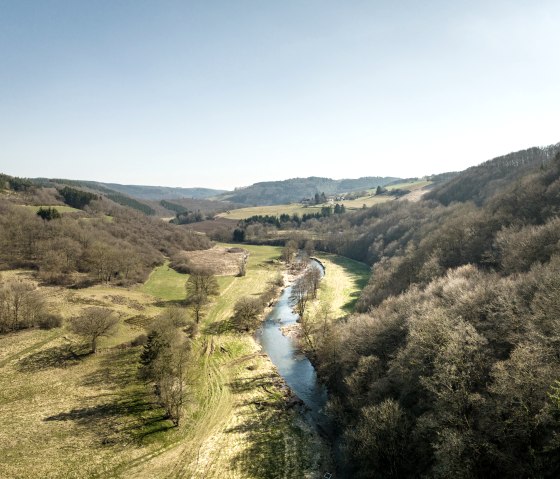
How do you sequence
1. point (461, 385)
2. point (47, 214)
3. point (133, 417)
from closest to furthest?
1. point (461, 385)
2. point (133, 417)
3. point (47, 214)

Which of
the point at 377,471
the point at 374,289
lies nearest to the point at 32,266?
the point at 374,289

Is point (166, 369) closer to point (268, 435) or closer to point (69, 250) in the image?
point (268, 435)

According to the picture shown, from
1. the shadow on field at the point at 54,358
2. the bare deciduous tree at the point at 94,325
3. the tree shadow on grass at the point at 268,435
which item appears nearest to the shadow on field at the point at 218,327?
the bare deciduous tree at the point at 94,325

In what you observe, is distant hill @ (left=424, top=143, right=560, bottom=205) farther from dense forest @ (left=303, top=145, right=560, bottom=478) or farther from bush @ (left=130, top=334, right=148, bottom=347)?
bush @ (left=130, top=334, right=148, bottom=347)

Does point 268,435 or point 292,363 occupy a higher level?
point 268,435

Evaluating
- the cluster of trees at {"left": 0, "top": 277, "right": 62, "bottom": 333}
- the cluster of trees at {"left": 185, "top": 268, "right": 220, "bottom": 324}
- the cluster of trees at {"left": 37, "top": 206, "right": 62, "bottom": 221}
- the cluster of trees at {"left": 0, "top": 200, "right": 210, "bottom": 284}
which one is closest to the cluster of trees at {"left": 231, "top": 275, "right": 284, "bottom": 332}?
the cluster of trees at {"left": 185, "top": 268, "right": 220, "bottom": 324}

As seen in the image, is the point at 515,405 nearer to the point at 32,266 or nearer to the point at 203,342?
the point at 203,342

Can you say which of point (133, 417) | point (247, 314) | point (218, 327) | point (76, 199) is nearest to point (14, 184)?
point (76, 199)
